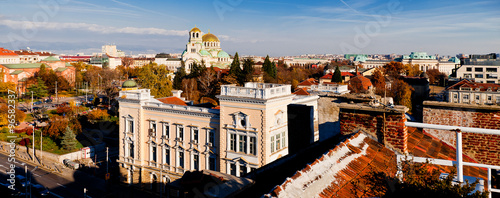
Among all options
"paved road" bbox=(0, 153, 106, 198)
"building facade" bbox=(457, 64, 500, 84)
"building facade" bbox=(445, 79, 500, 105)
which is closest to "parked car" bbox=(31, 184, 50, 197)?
"paved road" bbox=(0, 153, 106, 198)

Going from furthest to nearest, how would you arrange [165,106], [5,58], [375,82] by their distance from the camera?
[5,58] < [375,82] < [165,106]

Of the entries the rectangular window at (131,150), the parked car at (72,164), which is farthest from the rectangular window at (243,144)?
the parked car at (72,164)

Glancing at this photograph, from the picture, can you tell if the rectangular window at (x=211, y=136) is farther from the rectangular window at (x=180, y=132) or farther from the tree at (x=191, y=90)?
the tree at (x=191, y=90)

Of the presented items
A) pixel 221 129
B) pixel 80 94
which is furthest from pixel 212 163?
pixel 80 94

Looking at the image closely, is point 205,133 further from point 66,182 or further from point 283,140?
point 66,182

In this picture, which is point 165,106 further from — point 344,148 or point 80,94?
point 80,94

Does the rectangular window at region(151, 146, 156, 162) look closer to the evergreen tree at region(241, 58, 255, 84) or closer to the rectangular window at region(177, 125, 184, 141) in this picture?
the rectangular window at region(177, 125, 184, 141)
